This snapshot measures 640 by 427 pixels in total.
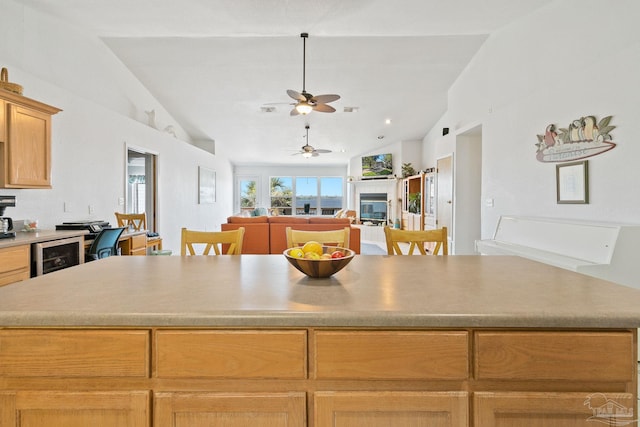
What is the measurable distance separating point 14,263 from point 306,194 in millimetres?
9405

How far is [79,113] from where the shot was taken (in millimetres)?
3848

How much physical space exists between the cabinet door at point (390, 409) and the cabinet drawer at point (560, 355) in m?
0.15

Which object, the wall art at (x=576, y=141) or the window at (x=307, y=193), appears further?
the window at (x=307, y=193)

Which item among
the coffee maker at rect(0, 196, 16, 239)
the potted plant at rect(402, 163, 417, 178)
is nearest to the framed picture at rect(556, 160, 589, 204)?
the coffee maker at rect(0, 196, 16, 239)

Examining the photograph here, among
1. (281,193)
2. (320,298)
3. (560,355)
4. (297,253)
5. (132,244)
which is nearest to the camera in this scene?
(560,355)

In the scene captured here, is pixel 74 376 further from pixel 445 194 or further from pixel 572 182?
pixel 445 194

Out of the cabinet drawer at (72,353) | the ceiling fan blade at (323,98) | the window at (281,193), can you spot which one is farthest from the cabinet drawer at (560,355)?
the window at (281,193)

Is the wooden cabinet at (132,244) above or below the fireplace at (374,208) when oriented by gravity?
below

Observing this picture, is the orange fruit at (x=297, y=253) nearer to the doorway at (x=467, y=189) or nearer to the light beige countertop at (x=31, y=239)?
the light beige countertop at (x=31, y=239)

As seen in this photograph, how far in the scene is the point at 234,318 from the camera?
857 mm

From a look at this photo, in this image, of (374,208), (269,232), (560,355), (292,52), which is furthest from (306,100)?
(374,208)

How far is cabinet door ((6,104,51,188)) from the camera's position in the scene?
2719 millimetres

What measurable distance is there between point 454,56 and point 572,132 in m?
2.21

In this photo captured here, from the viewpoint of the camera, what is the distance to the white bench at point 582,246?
7.38 ft
